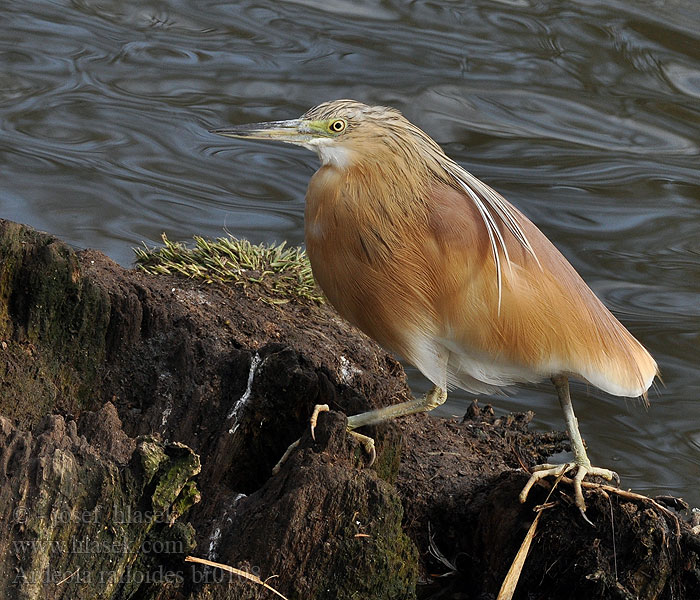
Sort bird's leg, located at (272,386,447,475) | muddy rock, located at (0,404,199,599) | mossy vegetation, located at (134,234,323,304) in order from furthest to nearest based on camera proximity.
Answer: mossy vegetation, located at (134,234,323,304), bird's leg, located at (272,386,447,475), muddy rock, located at (0,404,199,599)

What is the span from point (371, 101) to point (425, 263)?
507cm

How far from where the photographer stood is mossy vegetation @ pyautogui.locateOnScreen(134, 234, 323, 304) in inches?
163

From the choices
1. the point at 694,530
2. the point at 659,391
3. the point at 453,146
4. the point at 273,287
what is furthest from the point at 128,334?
the point at 453,146

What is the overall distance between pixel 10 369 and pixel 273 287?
1.30 m

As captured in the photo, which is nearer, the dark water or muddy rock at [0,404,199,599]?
muddy rock at [0,404,199,599]

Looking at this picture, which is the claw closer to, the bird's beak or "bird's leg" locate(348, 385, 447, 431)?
"bird's leg" locate(348, 385, 447, 431)

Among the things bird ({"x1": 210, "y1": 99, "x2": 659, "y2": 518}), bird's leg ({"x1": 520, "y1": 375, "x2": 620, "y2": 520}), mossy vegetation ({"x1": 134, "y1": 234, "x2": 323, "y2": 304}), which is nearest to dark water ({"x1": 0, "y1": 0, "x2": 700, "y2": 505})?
mossy vegetation ({"x1": 134, "y1": 234, "x2": 323, "y2": 304})

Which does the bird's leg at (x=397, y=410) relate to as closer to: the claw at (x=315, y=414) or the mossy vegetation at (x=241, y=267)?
the claw at (x=315, y=414)

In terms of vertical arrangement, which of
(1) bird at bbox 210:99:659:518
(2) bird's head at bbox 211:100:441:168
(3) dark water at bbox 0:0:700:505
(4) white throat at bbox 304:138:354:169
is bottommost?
(3) dark water at bbox 0:0:700:505

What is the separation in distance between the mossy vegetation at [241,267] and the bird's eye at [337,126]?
0.92m

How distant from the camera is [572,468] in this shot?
124 inches

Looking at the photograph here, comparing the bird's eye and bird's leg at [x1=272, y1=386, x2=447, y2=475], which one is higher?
the bird's eye

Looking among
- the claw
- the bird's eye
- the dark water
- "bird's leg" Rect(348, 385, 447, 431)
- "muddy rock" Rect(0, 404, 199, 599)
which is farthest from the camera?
the dark water

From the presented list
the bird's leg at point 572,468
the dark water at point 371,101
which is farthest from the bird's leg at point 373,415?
the dark water at point 371,101
